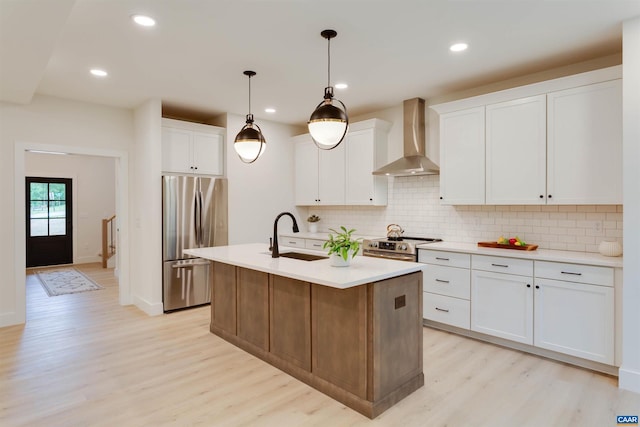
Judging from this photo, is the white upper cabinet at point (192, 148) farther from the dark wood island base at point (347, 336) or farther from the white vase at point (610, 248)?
the white vase at point (610, 248)

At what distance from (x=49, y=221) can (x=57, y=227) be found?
198mm

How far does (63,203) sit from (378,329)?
28.4 ft

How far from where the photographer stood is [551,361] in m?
3.21

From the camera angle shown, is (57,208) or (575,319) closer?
(575,319)

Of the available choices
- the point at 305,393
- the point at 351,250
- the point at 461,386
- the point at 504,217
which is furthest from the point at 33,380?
the point at 504,217

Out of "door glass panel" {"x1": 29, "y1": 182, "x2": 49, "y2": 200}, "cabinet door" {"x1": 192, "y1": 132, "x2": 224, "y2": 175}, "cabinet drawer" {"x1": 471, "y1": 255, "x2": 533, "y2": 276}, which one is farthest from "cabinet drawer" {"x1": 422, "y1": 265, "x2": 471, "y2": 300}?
"door glass panel" {"x1": 29, "y1": 182, "x2": 49, "y2": 200}

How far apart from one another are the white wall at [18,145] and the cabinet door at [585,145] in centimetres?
522

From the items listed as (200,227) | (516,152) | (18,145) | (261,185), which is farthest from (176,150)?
(516,152)

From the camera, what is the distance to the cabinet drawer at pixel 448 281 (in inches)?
146

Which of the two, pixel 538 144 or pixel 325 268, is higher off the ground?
pixel 538 144

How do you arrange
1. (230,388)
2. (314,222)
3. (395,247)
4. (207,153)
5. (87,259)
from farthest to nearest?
1. (87,259)
2. (314,222)
3. (207,153)
4. (395,247)
5. (230,388)

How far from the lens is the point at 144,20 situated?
2.62 metres

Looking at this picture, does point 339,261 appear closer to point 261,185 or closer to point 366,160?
point 366,160

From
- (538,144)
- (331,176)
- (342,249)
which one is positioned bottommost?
(342,249)
